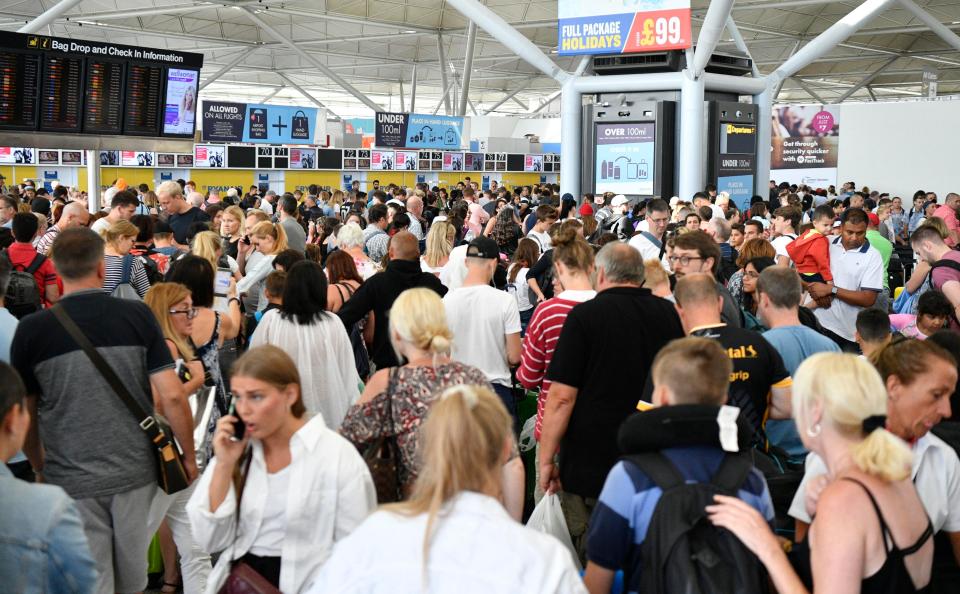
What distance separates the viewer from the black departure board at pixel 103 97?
1149 cm

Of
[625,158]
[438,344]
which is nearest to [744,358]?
[438,344]

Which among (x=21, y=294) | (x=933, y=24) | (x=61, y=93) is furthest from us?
(x=933, y=24)

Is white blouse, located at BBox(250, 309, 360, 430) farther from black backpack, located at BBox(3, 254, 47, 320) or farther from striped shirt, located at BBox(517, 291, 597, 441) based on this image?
black backpack, located at BBox(3, 254, 47, 320)

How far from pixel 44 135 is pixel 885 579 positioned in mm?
10941

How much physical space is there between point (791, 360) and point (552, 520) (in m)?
1.28

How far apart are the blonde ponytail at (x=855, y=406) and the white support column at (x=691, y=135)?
46.0 ft

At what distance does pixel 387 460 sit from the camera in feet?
10.9

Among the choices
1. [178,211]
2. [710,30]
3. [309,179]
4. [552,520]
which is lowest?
[552,520]

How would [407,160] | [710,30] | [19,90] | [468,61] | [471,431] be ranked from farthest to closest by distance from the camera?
1. [468,61]
2. [407,160]
3. [710,30]
4. [19,90]
5. [471,431]

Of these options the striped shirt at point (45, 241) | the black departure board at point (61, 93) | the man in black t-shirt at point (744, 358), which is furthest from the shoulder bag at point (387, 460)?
the black departure board at point (61, 93)

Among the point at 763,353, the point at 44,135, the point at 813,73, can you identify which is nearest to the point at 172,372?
the point at 763,353

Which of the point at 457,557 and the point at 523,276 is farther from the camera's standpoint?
the point at 523,276

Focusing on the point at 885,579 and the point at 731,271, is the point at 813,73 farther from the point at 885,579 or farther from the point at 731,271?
the point at 885,579

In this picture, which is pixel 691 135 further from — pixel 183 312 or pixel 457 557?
pixel 457 557
